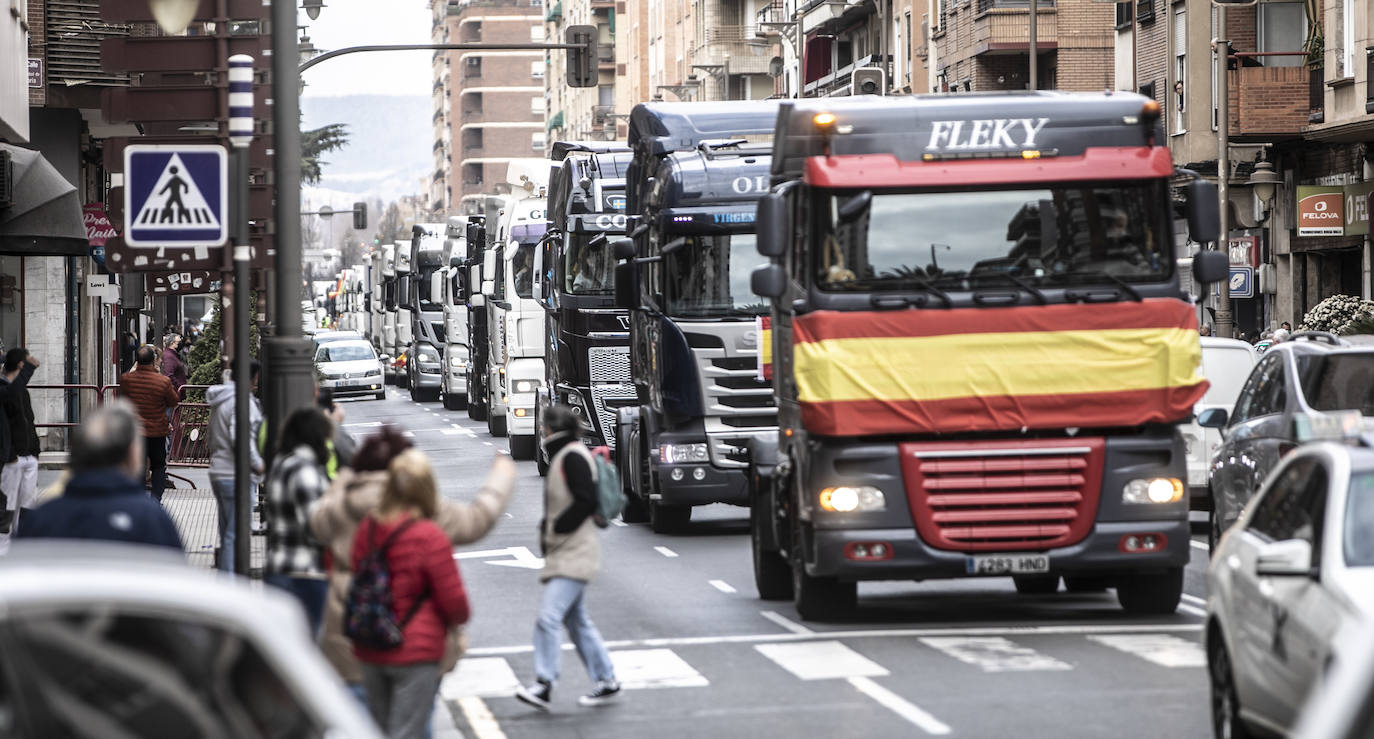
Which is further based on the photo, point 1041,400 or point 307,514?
point 1041,400

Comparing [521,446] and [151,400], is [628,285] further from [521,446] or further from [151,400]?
[521,446]

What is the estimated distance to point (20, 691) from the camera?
14.0ft

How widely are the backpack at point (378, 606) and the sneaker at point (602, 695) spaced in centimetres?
367

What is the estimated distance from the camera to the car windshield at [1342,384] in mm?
16062

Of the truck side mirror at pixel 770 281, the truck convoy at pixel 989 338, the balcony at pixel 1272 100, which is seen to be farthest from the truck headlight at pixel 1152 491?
the balcony at pixel 1272 100

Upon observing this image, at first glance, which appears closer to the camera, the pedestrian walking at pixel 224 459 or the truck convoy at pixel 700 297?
the pedestrian walking at pixel 224 459

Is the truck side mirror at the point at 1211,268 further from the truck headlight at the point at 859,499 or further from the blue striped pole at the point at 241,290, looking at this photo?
the blue striped pole at the point at 241,290

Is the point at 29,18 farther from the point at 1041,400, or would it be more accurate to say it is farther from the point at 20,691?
the point at 20,691

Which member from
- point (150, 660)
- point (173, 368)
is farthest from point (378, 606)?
point (173, 368)

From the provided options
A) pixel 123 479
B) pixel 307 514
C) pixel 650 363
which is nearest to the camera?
pixel 123 479

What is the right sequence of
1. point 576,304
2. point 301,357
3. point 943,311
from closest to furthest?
point 301,357 → point 943,311 → point 576,304

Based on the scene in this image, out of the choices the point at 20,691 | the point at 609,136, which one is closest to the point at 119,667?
the point at 20,691

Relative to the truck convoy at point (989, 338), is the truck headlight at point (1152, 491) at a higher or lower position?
lower

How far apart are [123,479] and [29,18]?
24239 mm
